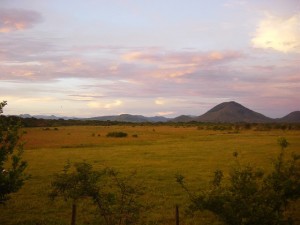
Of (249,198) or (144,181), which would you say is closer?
A: (249,198)

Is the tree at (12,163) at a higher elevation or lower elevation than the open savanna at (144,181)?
higher

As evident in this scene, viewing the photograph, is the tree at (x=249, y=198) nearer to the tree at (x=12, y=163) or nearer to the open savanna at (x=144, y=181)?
the open savanna at (x=144, y=181)

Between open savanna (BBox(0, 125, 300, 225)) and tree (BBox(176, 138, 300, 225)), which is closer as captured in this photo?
tree (BBox(176, 138, 300, 225))

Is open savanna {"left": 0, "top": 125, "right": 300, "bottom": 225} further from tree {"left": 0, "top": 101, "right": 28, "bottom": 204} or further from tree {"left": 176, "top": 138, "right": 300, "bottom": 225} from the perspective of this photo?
tree {"left": 176, "top": 138, "right": 300, "bottom": 225}

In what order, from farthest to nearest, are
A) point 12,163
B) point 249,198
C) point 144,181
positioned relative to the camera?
point 144,181 < point 12,163 < point 249,198

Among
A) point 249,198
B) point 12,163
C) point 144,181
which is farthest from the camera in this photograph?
point 144,181

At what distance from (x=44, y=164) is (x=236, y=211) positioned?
82.4 feet

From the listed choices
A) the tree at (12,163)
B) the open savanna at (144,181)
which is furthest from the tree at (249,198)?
the tree at (12,163)

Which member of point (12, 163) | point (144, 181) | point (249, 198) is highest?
point (12, 163)

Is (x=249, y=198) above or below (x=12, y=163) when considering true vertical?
below

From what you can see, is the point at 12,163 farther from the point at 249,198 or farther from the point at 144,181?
the point at 144,181

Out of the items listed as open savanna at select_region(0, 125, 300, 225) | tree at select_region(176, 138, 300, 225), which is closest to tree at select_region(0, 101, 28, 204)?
open savanna at select_region(0, 125, 300, 225)

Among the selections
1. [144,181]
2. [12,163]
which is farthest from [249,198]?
[144,181]

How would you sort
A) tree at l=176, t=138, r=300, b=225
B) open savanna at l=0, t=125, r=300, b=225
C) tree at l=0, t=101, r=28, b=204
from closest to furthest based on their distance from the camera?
tree at l=176, t=138, r=300, b=225
tree at l=0, t=101, r=28, b=204
open savanna at l=0, t=125, r=300, b=225
